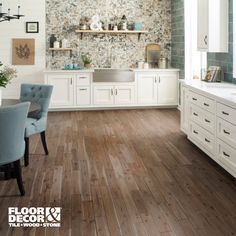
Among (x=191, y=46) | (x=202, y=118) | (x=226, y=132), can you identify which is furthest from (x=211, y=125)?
(x=191, y=46)

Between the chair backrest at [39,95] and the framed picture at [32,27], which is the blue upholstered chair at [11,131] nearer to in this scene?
the chair backrest at [39,95]

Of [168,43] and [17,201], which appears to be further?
[168,43]

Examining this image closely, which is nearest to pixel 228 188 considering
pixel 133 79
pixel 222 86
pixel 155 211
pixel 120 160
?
pixel 155 211

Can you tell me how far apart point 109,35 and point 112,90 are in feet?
4.39

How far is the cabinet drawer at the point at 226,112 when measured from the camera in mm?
3668

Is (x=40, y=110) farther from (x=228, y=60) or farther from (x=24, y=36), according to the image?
(x=24, y=36)

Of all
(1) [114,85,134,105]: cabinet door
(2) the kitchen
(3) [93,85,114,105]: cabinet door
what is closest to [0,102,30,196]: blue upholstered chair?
(2) the kitchen

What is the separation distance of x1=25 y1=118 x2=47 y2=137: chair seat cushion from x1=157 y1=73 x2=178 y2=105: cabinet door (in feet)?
13.2

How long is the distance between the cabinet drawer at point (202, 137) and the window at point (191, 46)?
2576mm

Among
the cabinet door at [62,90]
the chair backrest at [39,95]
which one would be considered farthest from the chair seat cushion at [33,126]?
the cabinet door at [62,90]

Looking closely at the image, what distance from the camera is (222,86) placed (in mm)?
4816

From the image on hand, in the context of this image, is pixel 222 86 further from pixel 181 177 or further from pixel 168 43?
pixel 168 43

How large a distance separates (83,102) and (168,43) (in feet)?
7.99

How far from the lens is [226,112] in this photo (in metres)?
3.82
